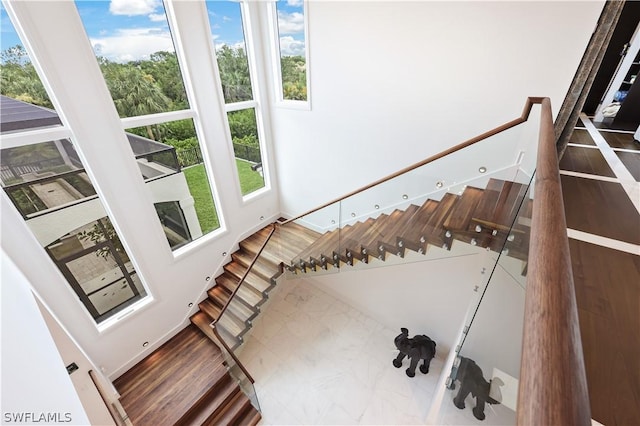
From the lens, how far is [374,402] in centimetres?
418

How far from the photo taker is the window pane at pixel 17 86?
2646mm

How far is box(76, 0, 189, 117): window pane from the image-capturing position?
318cm

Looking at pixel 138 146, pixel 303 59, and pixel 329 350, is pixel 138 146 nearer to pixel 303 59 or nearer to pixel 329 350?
pixel 303 59

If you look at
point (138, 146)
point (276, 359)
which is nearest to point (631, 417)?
point (276, 359)

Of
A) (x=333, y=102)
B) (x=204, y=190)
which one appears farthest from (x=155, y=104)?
(x=333, y=102)

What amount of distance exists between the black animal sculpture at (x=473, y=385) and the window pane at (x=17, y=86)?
528 cm

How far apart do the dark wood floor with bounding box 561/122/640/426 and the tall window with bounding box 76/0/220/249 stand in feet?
16.1

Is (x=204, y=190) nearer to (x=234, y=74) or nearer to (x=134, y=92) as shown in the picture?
(x=134, y=92)

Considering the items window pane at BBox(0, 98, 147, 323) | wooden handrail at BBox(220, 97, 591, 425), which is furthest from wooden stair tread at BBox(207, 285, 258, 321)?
wooden handrail at BBox(220, 97, 591, 425)

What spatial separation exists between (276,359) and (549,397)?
208 inches

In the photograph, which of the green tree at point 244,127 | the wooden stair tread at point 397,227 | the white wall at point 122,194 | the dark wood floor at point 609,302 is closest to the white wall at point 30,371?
the white wall at point 122,194

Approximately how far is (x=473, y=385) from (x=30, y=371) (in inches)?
149

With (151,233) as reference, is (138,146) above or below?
above

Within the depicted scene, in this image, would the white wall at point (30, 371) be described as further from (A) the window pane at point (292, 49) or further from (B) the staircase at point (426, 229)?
(A) the window pane at point (292, 49)
